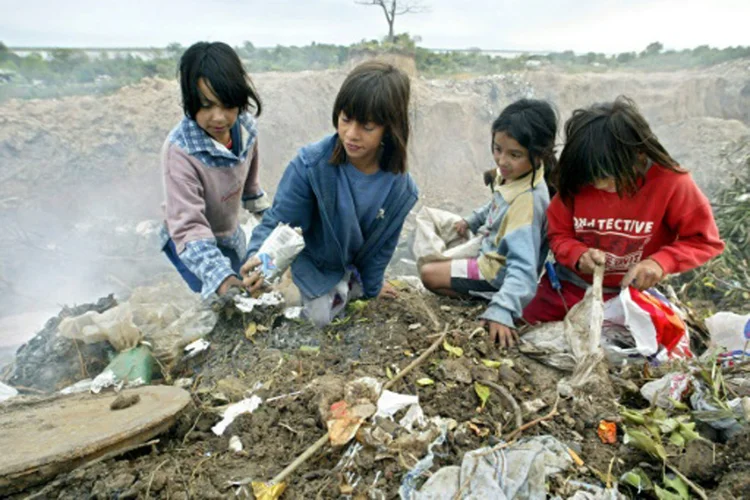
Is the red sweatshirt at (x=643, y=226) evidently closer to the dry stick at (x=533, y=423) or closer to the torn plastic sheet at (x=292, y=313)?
the dry stick at (x=533, y=423)

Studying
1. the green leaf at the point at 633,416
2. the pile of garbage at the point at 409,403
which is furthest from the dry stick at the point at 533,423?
the green leaf at the point at 633,416

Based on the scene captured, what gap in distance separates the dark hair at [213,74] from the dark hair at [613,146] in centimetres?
160

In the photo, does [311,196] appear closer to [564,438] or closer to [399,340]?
[399,340]

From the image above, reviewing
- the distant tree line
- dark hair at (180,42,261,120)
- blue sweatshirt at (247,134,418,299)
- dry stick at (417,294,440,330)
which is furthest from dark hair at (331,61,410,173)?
the distant tree line

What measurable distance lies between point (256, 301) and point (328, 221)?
551 mm

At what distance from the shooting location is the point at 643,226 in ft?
7.47

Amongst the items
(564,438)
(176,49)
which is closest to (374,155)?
(564,438)

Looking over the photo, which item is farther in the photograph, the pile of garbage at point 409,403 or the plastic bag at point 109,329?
the plastic bag at point 109,329

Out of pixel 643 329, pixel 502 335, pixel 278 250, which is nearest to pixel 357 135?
pixel 278 250

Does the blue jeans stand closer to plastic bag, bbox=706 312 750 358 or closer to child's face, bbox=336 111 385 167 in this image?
child's face, bbox=336 111 385 167

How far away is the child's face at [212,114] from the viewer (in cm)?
227

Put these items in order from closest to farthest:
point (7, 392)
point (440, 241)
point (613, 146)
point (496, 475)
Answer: point (496, 475) → point (613, 146) → point (7, 392) → point (440, 241)

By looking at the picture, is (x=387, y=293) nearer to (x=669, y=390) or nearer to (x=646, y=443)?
(x=669, y=390)

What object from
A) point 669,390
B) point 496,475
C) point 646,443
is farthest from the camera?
point 669,390
